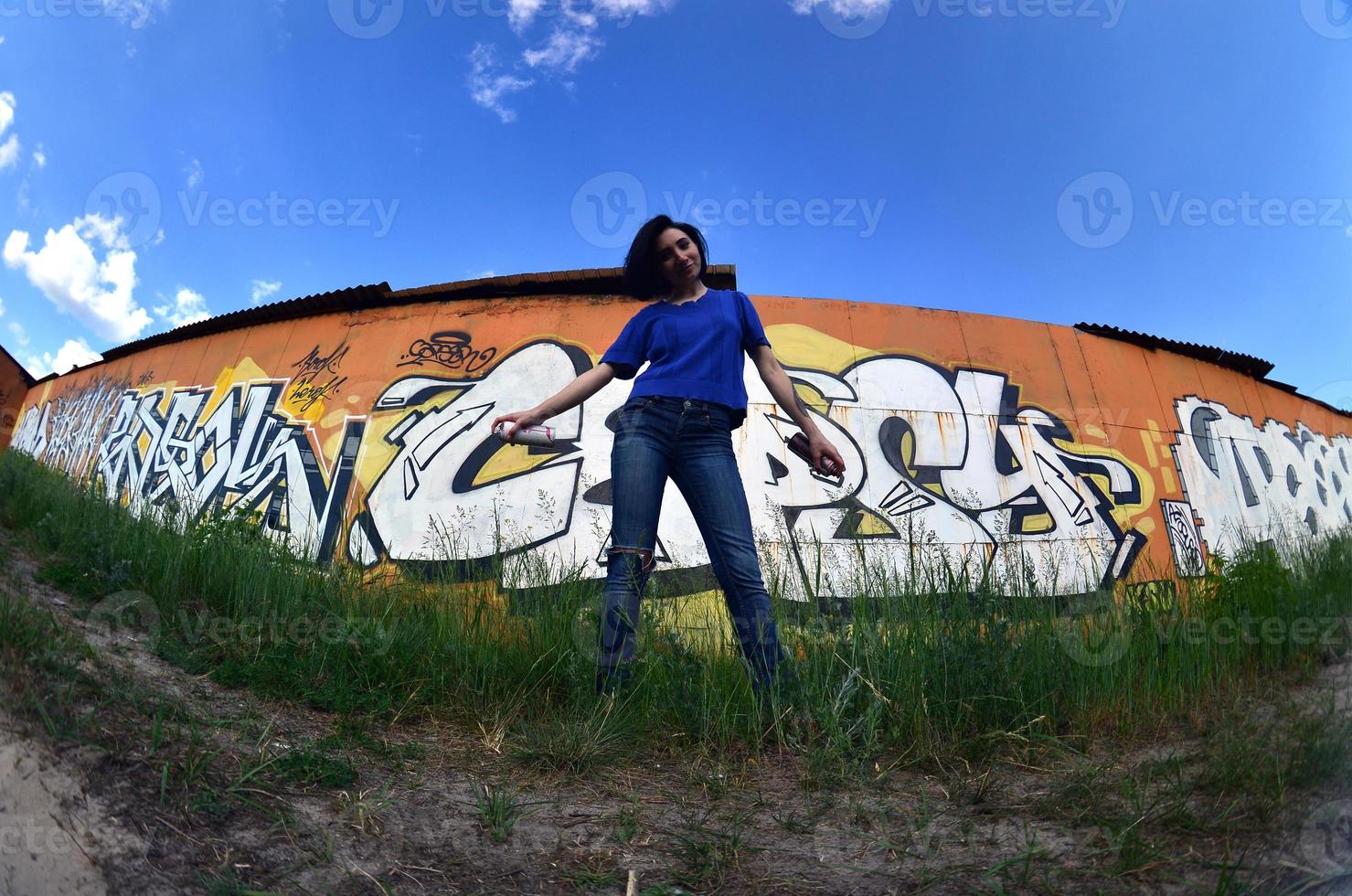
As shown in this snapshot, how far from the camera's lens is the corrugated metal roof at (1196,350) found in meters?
8.78

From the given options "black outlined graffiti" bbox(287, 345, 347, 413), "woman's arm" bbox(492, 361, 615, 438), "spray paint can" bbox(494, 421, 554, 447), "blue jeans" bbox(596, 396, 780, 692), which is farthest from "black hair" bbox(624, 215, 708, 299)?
"black outlined graffiti" bbox(287, 345, 347, 413)

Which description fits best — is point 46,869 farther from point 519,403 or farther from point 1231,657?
point 519,403

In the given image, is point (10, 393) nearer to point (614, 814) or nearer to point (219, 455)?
point (219, 455)

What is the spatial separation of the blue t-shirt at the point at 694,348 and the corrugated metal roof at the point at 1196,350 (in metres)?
7.93

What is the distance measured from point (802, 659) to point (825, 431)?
502 cm

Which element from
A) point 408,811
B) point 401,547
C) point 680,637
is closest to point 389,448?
point 401,547

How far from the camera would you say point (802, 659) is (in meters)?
2.42

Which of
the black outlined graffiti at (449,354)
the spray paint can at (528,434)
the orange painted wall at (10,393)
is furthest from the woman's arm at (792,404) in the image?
the orange painted wall at (10,393)

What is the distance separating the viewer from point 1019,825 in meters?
1.61

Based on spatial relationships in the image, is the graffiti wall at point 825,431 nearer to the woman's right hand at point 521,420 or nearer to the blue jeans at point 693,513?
the blue jeans at point 693,513

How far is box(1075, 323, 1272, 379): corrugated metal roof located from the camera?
28.8ft

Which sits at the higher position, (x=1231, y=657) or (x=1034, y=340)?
(x=1034, y=340)

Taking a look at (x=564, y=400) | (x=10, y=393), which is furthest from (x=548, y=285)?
(x=10, y=393)

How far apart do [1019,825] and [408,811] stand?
5.09ft
